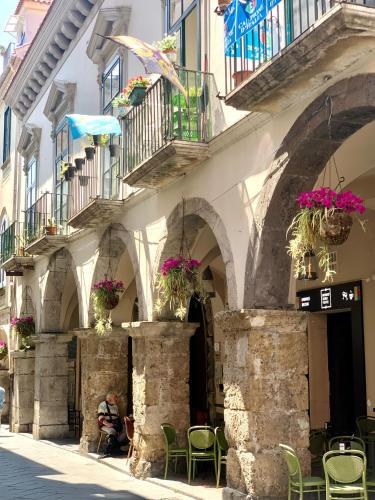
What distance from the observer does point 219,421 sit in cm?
1286


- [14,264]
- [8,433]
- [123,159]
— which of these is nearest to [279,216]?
[123,159]

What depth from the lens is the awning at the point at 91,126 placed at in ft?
31.9

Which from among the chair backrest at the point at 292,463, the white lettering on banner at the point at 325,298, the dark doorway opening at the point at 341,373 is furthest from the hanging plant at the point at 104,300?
the chair backrest at the point at 292,463

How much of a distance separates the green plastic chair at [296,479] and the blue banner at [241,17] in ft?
12.9

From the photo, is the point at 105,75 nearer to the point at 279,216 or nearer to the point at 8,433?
the point at 279,216

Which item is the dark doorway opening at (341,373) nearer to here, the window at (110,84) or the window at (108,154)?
the window at (108,154)

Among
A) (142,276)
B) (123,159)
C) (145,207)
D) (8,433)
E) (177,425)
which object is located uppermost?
(123,159)

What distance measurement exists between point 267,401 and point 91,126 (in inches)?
189

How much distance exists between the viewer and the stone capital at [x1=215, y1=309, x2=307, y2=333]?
6871 millimetres

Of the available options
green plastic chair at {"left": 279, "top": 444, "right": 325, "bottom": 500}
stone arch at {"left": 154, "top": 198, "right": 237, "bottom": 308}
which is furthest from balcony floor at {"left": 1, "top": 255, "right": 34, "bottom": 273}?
green plastic chair at {"left": 279, "top": 444, "right": 325, "bottom": 500}

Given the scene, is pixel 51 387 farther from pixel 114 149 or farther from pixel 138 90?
pixel 138 90

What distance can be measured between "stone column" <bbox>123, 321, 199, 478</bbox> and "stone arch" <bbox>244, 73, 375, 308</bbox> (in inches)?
106

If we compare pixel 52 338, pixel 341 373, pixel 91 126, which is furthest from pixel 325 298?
pixel 52 338

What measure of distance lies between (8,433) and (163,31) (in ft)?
35.6
